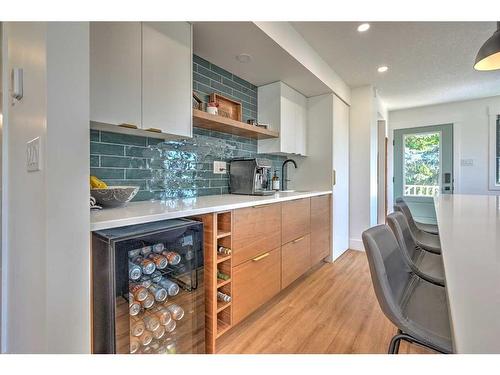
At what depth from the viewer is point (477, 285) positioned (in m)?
0.58

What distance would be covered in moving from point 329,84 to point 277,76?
0.73 meters

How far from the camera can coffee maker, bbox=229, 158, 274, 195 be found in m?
2.28

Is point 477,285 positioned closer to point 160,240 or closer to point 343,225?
point 160,240

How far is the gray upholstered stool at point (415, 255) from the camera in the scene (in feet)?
4.40

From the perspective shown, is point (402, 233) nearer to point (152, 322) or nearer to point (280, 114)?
point (152, 322)

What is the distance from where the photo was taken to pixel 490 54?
1.57m

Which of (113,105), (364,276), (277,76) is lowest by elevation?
(364,276)

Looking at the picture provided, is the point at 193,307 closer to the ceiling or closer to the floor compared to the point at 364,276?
closer to the ceiling

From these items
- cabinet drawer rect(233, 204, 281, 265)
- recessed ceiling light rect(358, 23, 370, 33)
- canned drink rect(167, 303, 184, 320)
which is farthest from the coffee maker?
recessed ceiling light rect(358, 23, 370, 33)

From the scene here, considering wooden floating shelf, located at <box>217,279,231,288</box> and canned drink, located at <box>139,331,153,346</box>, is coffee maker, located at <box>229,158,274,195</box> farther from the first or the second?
canned drink, located at <box>139,331,153,346</box>

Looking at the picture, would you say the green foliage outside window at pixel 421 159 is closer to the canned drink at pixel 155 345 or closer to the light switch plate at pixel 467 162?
the light switch plate at pixel 467 162

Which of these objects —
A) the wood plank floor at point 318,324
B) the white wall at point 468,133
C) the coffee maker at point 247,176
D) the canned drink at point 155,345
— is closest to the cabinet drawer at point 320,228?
the wood plank floor at point 318,324
